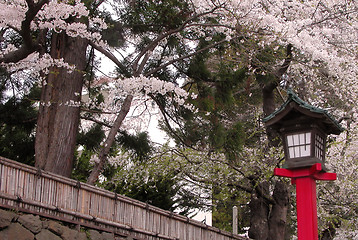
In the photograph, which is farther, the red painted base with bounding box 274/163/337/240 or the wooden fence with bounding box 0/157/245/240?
the wooden fence with bounding box 0/157/245/240

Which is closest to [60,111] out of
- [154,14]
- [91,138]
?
[91,138]

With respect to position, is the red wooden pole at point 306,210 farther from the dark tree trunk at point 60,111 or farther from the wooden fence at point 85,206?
the dark tree trunk at point 60,111

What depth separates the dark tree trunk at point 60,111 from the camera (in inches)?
336

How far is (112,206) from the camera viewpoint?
25.8 feet

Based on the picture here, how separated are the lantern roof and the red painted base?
2.15 feet

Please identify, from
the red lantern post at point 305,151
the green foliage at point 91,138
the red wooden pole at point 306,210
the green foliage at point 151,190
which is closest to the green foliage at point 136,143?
the green foliage at point 91,138

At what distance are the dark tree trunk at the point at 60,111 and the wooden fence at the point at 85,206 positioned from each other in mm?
1349

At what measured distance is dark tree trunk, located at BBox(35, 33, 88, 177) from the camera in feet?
28.0

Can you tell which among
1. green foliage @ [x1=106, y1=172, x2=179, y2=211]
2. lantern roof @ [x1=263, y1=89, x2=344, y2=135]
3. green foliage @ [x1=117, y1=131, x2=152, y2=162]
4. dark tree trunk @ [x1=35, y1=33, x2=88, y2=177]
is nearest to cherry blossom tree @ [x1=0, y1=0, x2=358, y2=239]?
dark tree trunk @ [x1=35, y1=33, x2=88, y2=177]

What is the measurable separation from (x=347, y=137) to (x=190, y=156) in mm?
4782

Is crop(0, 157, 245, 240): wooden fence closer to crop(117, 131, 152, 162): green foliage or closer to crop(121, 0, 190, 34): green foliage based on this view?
crop(117, 131, 152, 162): green foliage

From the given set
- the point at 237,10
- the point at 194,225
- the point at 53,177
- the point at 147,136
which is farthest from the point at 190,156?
the point at 53,177

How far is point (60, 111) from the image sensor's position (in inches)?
348

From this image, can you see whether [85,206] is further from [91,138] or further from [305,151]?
[305,151]
